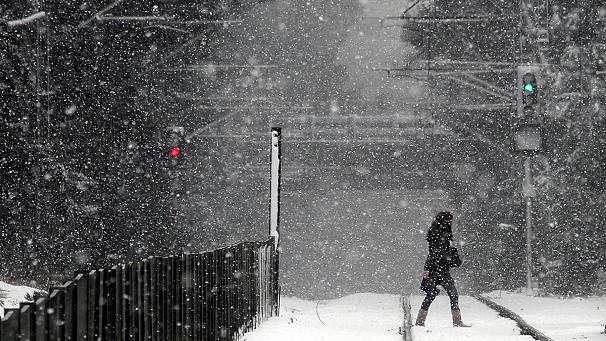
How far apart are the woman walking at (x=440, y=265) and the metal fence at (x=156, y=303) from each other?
7.69 feet

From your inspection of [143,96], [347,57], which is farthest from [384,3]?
[143,96]

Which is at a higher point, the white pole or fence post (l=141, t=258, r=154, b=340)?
the white pole

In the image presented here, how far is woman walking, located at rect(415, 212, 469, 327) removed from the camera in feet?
48.8

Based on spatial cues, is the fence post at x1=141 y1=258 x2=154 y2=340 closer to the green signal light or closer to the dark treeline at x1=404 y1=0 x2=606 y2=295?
the green signal light

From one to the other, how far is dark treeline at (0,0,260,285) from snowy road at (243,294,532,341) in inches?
246

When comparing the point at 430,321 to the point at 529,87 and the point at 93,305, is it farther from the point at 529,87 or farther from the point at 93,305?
the point at 93,305

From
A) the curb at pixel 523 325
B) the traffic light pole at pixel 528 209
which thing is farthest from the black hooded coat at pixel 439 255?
the traffic light pole at pixel 528 209

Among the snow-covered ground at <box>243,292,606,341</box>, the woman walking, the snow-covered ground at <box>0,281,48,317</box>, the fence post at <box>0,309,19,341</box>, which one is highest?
the fence post at <box>0,309,19,341</box>

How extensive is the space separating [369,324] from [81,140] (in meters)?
13.7

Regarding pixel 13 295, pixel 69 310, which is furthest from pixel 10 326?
pixel 13 295

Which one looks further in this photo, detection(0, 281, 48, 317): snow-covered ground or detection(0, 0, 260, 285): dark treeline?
detection(0, 0, 260, 285): dark treeline

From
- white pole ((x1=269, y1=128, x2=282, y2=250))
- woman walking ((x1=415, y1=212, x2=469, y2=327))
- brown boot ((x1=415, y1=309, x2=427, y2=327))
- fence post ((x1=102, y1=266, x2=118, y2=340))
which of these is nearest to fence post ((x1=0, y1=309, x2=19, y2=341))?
fence post ((x1=102, y1=266, x2=118, y2=340))

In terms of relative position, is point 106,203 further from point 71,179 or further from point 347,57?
point 347,57

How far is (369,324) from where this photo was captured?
15.6 meters
